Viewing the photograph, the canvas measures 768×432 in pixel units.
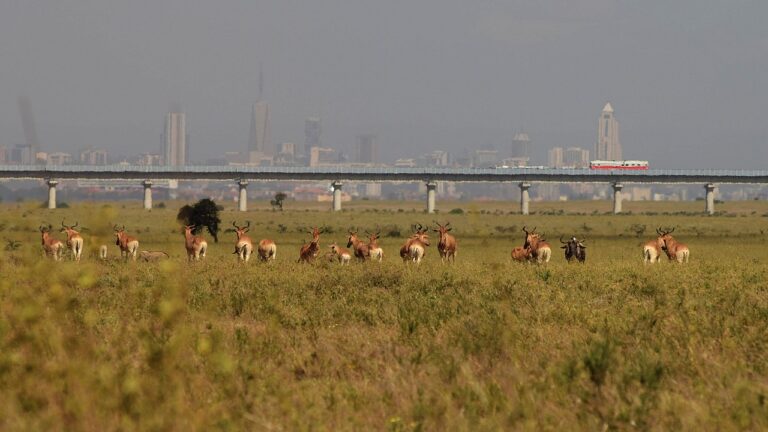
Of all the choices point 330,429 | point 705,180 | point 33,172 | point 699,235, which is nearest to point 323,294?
point 330,429

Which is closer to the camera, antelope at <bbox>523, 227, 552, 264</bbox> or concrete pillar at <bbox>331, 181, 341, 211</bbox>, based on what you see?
Answer: antelope at <bbox>523, 227, 552, 264</bbox>

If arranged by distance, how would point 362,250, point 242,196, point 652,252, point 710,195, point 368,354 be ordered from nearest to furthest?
point 368,354 < point 652,252 < point 362,250 < point 242,196 < point 710,195

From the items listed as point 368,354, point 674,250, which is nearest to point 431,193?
point 674,250

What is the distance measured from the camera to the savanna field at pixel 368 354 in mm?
9688

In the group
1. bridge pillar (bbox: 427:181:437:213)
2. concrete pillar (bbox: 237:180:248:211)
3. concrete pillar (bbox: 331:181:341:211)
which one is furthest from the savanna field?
concrete pillar (bbox: 331:181:341:211)

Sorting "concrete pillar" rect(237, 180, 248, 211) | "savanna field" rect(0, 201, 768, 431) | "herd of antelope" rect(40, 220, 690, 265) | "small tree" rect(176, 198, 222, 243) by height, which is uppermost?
"concrete pillar" rect(237, 180, 248, 211)

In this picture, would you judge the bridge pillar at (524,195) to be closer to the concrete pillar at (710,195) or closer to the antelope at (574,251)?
the concrete pillar at (710,195)

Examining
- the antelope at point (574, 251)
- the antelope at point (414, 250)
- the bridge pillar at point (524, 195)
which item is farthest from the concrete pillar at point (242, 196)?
the antelope at point (414, 250)

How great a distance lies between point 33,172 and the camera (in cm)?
13088

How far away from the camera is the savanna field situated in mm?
9688

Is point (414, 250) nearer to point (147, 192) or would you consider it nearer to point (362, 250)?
point (362, 250)

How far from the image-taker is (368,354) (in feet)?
45.8

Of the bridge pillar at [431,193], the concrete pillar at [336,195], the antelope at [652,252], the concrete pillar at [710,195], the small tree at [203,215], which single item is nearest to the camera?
the antelope at [652,252]

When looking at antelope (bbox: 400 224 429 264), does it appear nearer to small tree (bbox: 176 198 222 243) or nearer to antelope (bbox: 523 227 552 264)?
antelope (bbox: 523 227 552 264)
